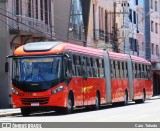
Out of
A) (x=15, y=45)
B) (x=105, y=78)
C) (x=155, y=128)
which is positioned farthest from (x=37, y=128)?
(x=15, y=45)

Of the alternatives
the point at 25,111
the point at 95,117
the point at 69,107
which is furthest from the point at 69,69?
the point at 95,117

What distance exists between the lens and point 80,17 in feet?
175

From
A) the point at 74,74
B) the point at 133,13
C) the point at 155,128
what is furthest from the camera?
the point at 133,13

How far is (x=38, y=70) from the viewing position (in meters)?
26.7

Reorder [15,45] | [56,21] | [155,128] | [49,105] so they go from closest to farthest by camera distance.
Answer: [155,128], [49,105], [15,45], [56,21]

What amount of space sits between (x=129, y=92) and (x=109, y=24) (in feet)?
78.3

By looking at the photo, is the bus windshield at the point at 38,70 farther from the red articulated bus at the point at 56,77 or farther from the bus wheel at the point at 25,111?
the bus wheel at the point at 25,111

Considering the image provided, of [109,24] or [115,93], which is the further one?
[109,24]

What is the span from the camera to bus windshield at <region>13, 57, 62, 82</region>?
26.6 metres

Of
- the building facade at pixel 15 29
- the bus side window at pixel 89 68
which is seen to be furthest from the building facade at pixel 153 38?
the bus side window at pixel 89 68

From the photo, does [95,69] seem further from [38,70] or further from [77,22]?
[77,22]

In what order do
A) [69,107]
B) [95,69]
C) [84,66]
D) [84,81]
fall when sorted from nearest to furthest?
[69,107], [84,81], [84,66], [95,69]


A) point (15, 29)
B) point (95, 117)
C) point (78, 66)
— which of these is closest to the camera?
point (95, 117)

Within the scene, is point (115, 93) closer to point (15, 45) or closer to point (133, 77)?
point (133, 77)
